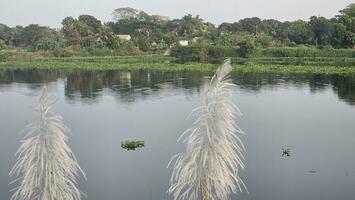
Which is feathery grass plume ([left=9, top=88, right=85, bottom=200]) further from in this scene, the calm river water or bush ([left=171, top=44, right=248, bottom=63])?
bush ([left=171, top=44, right=248, bottom=63])

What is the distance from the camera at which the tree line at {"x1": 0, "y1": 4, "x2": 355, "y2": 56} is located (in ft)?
308

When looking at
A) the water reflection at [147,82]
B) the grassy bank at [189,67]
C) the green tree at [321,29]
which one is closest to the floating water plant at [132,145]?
the water reflection at [147,82]

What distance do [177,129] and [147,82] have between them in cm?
2417

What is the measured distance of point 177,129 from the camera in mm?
29656

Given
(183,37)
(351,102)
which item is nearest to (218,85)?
(351,102)

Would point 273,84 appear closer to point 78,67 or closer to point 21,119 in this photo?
point 21,119

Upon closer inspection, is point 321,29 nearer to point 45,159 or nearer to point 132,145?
point 132,145

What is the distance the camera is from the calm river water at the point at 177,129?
19.9 metres

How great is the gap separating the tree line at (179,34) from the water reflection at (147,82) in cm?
2839

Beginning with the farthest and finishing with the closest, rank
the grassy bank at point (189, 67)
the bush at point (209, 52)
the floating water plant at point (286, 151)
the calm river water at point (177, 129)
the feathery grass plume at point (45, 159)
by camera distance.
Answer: the bush at point (209, 52) < the grassy bank at point (189, 67) < the floating water plant at point (286, 151) < the calm river water at point (177, 129) < the feathery grass plume at point (45, 159)

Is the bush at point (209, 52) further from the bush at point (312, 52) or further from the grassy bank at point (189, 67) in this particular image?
the grassy bank at point (189, 67)

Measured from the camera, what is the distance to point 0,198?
1847 cm

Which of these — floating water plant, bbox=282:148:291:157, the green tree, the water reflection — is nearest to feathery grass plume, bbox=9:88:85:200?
floating water plant, bbox=282:148:291:157

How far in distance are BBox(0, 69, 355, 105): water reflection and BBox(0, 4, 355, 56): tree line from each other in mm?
28391
